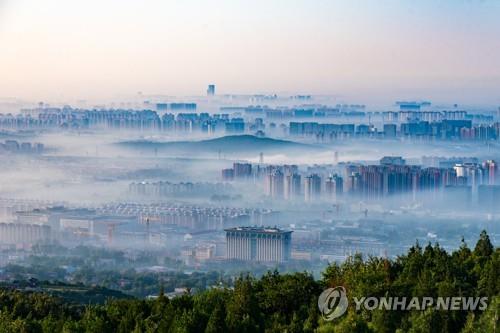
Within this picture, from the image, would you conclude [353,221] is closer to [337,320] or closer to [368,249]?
[368,249]

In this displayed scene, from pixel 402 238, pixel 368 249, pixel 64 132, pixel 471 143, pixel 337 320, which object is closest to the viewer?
pixel 337 320

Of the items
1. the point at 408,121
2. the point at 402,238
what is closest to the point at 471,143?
the point at 408,121

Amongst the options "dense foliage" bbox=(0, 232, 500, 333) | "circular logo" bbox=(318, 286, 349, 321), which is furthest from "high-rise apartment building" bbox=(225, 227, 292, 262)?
"circular logo" bbox=(318, 286, 349, 321)

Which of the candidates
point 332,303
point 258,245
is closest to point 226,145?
point 258,245

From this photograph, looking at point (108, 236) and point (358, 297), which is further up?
point (358, 297)

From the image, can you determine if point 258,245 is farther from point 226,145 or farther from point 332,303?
point 226,145

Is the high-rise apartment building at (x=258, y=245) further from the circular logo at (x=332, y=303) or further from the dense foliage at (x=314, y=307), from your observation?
the circular logo at (x=332, y=303)

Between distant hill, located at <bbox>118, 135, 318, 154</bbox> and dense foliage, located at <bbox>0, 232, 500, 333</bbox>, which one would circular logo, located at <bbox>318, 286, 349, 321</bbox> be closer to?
dense foliage, located at <bbox>0, 232, 500, 333</bbox>
